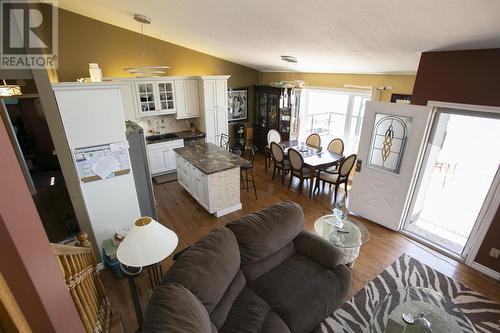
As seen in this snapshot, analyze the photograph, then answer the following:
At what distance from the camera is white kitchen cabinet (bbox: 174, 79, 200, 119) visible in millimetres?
5762

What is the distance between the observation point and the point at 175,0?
283 cm

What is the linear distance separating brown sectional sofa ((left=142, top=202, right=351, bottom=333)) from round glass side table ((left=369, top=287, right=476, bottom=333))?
0.37 metres

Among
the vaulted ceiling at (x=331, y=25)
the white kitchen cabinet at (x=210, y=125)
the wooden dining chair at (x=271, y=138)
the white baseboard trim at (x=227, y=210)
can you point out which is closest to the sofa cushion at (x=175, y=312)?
the white baseboard trim at (x=227, y=210)

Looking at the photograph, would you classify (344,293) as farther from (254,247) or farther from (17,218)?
(17,218)

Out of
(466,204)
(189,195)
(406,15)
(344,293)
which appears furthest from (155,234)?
(466,204)

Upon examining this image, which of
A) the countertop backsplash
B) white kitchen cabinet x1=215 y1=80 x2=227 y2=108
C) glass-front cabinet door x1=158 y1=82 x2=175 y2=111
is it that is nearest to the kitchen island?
glass-front cabinet door x1=158 y1=82 x2=175 y2=111

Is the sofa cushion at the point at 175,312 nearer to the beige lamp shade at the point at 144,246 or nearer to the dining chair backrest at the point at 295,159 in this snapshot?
the beige lamp shade at the point at 144,246

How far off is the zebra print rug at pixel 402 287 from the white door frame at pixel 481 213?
Answer: 1.57ft

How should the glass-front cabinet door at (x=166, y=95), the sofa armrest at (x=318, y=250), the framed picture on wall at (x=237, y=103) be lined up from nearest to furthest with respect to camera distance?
the sofa armrest at (x=318, y=250) < the glass-front cabinet door at (x=166, y=95) < the framed picture on wall at (x=237, y=103)

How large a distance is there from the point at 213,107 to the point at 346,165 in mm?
3474

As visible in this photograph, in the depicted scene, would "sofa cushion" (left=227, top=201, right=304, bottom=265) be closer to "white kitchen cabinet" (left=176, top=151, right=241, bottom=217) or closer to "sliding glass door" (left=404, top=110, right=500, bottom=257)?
"white kitchen cabinet" (left=176, top=151, right=241, bottom=217)

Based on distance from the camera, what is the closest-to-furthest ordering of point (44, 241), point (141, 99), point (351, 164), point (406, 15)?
point (44, 241) < point (406, 15) < point (351, 164) < point (141, 99)

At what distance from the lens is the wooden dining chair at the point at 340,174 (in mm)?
4467

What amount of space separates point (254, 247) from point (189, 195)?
2.89 m
